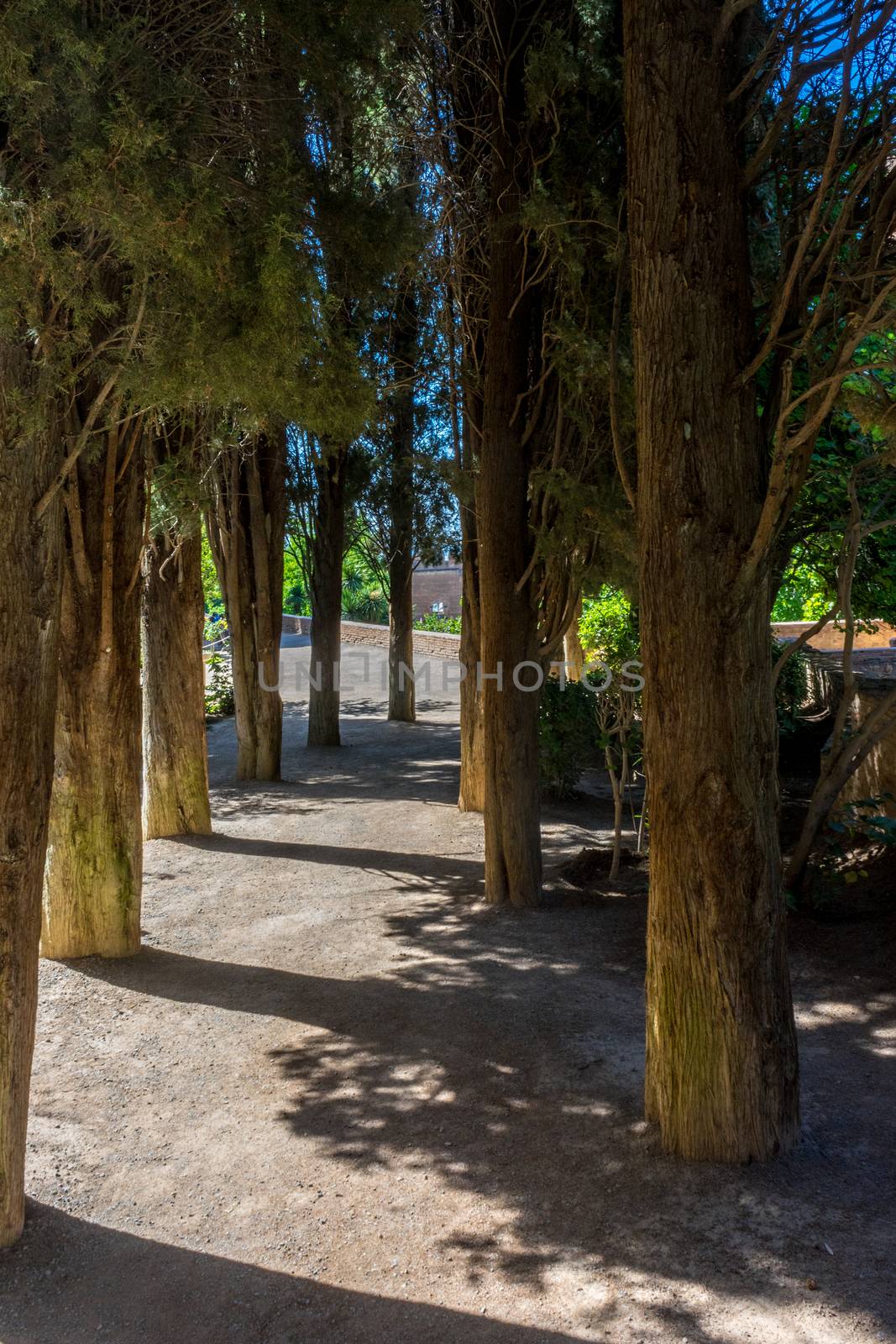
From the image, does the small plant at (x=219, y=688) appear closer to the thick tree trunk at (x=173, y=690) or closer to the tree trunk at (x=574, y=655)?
the tree trunk at (x=574, y=655)

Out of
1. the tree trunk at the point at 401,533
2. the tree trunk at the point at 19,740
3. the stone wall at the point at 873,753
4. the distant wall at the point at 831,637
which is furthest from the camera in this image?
the distant wall at the point at 831,637

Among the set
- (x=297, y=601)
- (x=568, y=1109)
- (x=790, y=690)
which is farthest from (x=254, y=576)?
(x=297, y=601)

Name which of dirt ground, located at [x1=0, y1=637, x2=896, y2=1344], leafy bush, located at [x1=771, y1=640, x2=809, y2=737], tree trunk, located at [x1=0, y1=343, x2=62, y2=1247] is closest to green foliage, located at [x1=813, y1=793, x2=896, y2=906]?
dirt ground, located at [x1=0, y1=637, x2=896, y2=1344]

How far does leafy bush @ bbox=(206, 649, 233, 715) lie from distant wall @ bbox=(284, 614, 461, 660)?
4070mm

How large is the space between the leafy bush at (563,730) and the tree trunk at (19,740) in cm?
709

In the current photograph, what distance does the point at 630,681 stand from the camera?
326 inches

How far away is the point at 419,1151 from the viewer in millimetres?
4355

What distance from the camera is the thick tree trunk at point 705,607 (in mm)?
3953

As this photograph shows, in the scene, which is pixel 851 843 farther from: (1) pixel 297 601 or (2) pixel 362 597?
(1) pixel 297 601

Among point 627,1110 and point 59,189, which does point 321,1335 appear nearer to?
point 627,1110

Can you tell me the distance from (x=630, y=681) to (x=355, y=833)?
322cm

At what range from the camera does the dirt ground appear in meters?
3.33

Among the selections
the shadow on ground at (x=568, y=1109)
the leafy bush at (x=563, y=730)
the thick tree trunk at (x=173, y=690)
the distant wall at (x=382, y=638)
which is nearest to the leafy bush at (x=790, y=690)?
the leafy bush at (x=563, y=730)

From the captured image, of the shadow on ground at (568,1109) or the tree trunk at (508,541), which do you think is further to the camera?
the tree trunk at (508,541)
